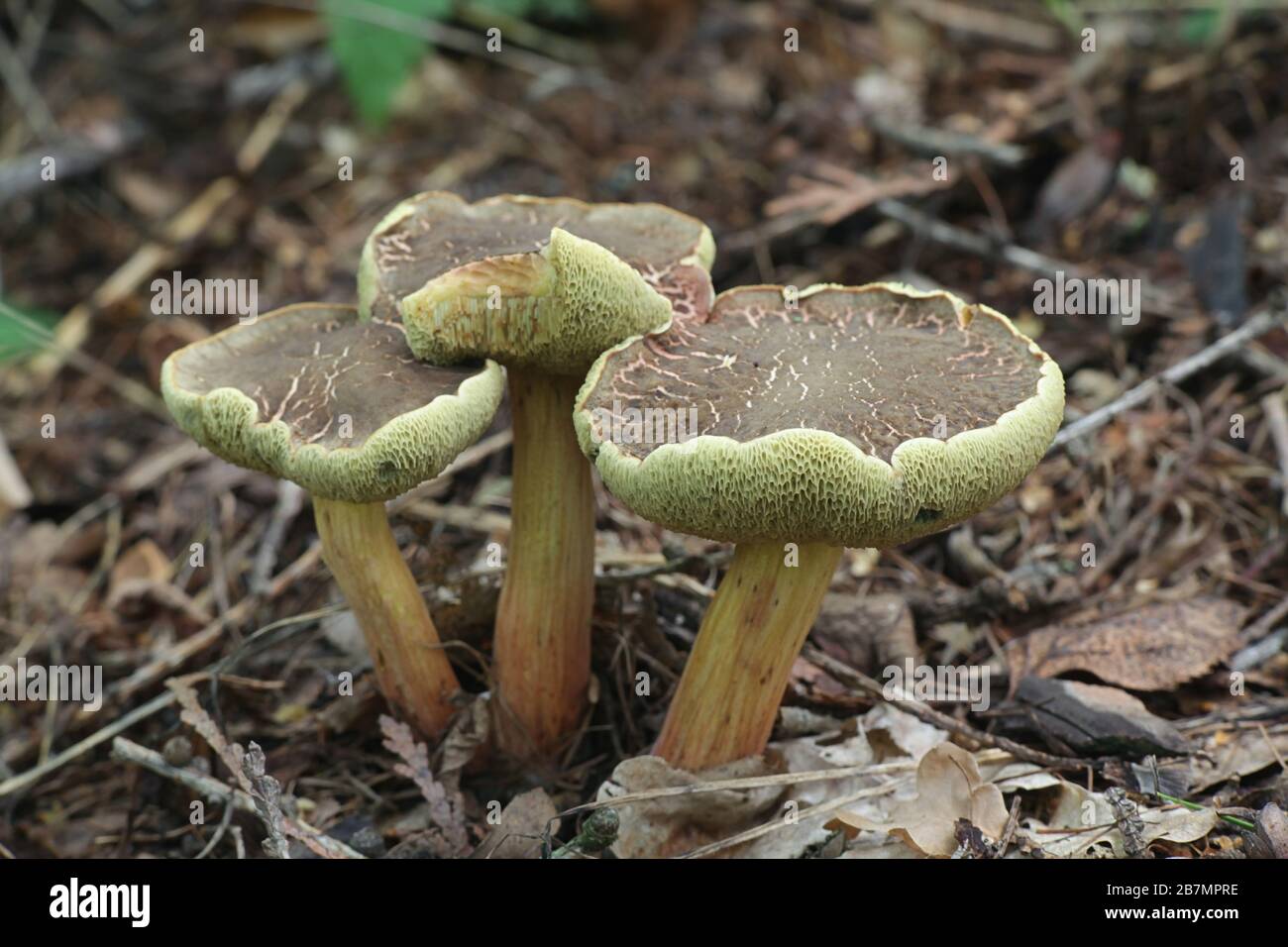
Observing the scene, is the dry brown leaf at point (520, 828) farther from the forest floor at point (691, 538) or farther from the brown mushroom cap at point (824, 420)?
the brown mushroom cap at point (824, 420)

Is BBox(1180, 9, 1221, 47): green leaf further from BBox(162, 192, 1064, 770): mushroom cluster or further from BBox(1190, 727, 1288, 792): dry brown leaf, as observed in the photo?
BBox(1190, 727, 1288, 792): dry brown leaf

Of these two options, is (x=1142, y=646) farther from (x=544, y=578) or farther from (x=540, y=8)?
(x=540, y=8)


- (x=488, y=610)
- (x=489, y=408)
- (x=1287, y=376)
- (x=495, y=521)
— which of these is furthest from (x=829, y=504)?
(x=1287, y=376)

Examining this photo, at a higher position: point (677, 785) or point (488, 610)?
point (488, 610)

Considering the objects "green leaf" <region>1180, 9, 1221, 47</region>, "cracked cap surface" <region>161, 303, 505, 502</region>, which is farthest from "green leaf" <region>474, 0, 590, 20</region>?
"cracked cap surface" <region>161, 303, 505, 502</region>

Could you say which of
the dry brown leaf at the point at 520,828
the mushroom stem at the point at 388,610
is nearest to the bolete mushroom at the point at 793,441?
the dry brown leaf at the point at 520,828
